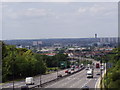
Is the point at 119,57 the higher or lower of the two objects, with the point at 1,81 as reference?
higher

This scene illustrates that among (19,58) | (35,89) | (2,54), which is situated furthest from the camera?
(19,58)

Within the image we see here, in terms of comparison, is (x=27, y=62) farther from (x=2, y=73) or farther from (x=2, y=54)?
(x=2, y=73)

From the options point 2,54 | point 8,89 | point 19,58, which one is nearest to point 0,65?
point 2,54

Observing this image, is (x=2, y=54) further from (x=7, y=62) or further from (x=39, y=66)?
(x=39, y=66)

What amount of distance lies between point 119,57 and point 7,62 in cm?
2450

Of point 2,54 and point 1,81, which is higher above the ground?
point 2,54

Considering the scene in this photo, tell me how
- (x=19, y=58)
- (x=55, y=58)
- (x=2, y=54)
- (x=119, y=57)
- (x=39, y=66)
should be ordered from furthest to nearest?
(x=55, y=58) < (x=39, y=66) < (x=19, y=58) < (x=2, y=54) < (x=119, y=57)

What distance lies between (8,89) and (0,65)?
2059cm

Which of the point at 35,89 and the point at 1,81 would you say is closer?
the point at 35,89

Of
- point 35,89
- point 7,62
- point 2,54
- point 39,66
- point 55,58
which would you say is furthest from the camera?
point 55,58

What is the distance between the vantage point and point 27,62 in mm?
83188

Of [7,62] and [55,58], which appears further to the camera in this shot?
[55,58]

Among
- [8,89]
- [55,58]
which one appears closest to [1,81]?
[8,89]

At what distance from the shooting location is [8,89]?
159 ft
